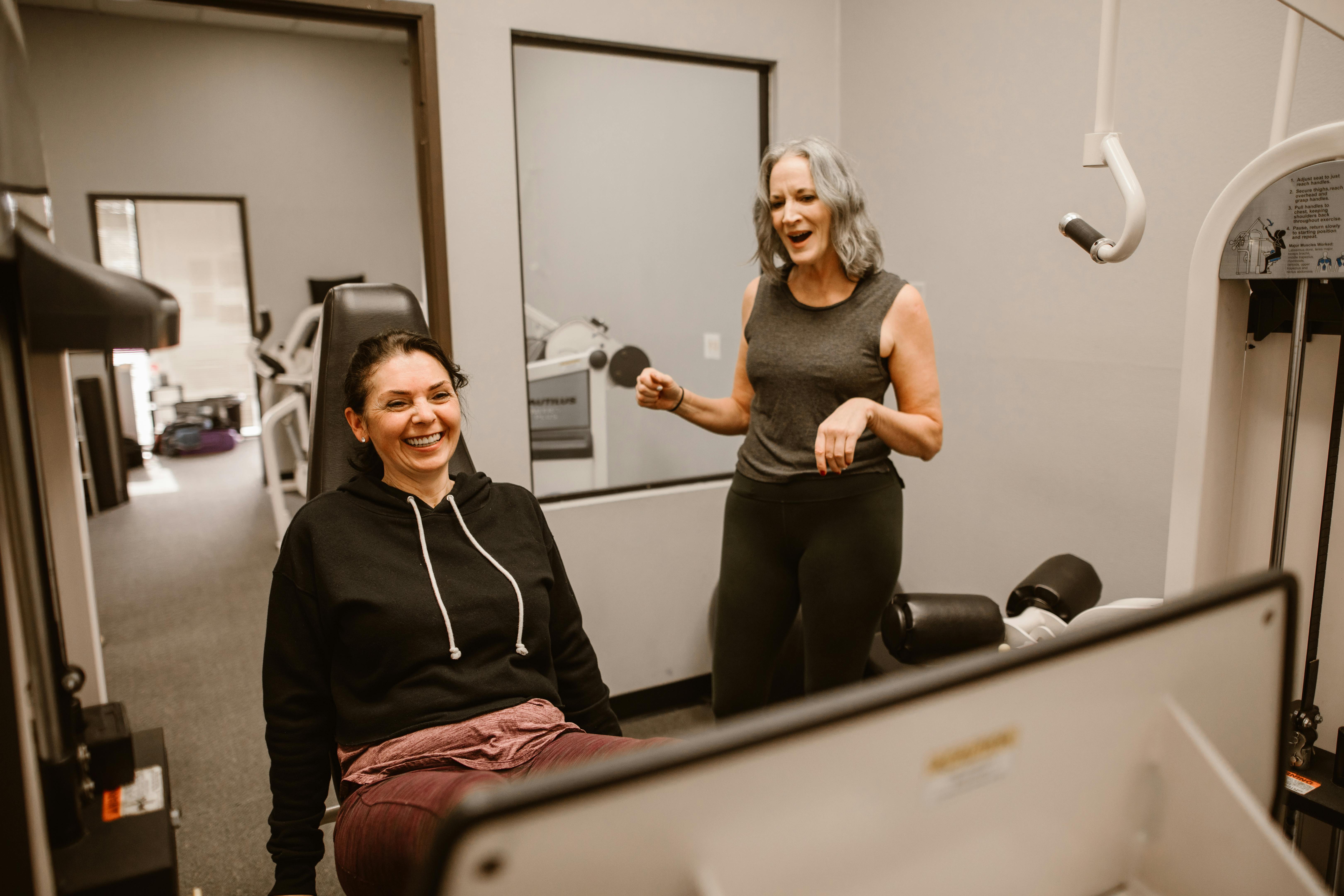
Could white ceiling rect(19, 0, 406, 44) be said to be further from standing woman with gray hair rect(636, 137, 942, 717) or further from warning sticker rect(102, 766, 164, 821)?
warning sticker rect(102, 766, 164, 821)

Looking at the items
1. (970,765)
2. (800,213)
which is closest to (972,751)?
(970,765)

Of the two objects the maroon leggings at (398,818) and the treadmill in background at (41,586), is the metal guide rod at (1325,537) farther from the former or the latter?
the treadmill in background at (41,586)

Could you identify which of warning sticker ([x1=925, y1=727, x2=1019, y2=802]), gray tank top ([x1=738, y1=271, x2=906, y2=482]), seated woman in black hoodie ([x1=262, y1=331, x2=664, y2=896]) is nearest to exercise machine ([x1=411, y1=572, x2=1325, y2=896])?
warning sticker ([x1=925, y1=727, x2=1019, y2=802])

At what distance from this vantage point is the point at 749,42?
2.58 m

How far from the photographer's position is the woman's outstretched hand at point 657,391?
1.68 m

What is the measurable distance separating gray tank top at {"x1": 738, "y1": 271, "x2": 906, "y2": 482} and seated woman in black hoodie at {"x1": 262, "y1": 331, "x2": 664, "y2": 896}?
0.58 m

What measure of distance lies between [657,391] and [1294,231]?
104 centimetres

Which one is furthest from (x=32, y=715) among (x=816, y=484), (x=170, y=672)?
(x=170, y=672)

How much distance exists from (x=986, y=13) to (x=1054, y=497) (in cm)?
126

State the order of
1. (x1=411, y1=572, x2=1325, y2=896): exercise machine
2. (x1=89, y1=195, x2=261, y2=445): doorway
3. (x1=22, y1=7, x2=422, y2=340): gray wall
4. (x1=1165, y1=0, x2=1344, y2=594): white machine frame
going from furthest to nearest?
(x1=89, y1=195, x2=261, y2=445): doorway < (x1=22, y1=7, x2=422, y2=340): gray wall < (x1=1165, y1=0, x2=1344, y2=594): white machine frame < (x1=411, y1=572, x2=1325, y2=896): exercise machine

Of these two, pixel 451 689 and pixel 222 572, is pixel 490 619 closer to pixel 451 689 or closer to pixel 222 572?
pixel 451 689

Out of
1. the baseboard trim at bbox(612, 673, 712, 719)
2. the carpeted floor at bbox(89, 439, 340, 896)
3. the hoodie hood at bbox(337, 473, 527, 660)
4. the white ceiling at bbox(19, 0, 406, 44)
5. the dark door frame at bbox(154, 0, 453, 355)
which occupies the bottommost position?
the carpeted floor at bbox(89, 439, 340, 896)

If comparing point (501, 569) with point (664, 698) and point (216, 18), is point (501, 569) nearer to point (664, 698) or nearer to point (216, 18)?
point (664, 698)

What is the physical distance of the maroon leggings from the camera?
1.04 m
